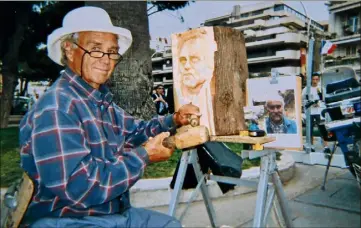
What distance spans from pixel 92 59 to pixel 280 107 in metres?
1.09

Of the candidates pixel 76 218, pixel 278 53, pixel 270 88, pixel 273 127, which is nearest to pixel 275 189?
pixel 273 127

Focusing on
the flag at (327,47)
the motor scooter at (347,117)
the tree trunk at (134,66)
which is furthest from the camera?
the flag at (327,47)

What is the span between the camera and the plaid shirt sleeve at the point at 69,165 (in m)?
1.08

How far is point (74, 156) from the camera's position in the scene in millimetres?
1098

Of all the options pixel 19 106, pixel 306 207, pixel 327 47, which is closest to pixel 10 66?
pixel 327 47

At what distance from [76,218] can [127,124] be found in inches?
22.8

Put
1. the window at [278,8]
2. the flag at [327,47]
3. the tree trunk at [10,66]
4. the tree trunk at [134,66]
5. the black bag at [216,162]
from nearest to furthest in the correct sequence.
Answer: the black bag at [216,162], the tree trunk at [134,66], the flag at [327,47], the tree trunk at [10,66], the window at [278,8]

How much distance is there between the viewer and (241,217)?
3.09 m

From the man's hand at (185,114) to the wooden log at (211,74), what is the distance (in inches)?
3.3

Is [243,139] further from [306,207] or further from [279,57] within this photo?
[279,57]

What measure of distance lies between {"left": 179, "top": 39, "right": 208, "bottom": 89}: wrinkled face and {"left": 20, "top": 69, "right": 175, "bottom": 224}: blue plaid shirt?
523 millimetres

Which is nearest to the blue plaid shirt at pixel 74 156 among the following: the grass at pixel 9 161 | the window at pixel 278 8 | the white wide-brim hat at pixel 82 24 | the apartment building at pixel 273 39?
the white wide-brim hat at pixel 82 24

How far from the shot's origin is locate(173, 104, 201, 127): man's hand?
1703 mm

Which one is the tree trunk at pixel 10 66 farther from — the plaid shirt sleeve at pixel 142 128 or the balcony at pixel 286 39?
the balcony at pixel 286 39
